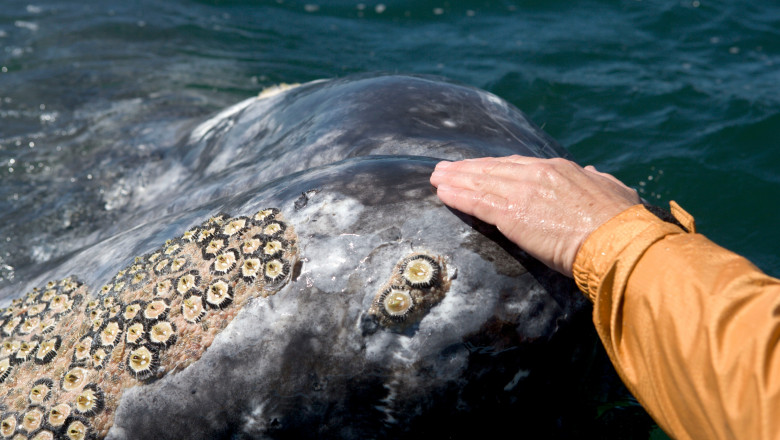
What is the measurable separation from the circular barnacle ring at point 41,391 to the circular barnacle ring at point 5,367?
11.1 inches

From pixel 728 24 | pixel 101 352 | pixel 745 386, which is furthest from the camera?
pixel 728 24

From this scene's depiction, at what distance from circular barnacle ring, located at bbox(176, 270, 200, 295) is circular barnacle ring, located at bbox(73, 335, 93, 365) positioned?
515mm

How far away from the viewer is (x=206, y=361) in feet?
10.2

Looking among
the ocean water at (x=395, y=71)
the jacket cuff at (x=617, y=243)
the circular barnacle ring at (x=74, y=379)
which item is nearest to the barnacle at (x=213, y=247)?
the circular barnacle ring at (x=74, y=379)

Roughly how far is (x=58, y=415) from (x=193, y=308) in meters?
0.80

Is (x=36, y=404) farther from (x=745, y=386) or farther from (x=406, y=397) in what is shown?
(x=745, y=386)

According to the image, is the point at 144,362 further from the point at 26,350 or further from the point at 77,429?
the point at 26,350

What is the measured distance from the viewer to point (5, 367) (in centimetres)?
354

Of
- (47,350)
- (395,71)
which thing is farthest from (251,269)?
(395,71)

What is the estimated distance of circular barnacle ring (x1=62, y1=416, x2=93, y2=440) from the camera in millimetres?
3139

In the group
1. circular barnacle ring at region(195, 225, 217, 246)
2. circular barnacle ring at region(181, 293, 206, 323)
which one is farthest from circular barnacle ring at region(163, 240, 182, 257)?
circular barnacle ring at region(181, 293, 206, 323)

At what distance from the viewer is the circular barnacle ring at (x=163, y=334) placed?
10.3 ft

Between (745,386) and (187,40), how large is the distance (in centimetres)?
991

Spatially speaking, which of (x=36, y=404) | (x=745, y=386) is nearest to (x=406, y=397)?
(x=745, y=386)
